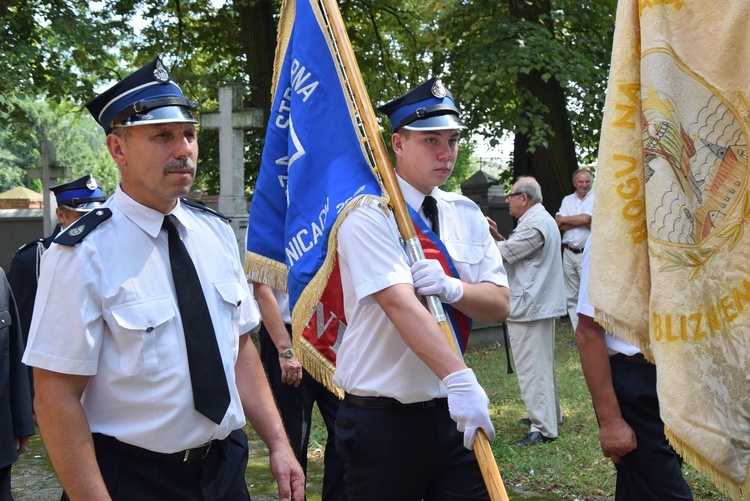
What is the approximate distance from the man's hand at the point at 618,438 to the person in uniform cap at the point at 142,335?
1339mm

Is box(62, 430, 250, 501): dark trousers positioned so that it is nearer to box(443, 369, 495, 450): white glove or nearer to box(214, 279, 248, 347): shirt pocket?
box(214, 279, 248, 347): shirt pocket

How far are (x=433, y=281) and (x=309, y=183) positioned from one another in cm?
89

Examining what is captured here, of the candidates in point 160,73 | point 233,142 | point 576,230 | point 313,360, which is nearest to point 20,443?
point 313,360

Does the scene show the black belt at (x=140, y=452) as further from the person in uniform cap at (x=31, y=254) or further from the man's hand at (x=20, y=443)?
the person in uniform cap at (x=31, y=254)

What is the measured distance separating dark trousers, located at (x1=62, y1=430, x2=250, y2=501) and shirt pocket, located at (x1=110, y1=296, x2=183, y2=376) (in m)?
0.31

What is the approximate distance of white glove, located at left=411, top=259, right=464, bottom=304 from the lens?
11.5 feet

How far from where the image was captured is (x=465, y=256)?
3.96 m

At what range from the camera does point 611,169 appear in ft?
8.71

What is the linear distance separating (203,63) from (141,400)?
17.0 metres

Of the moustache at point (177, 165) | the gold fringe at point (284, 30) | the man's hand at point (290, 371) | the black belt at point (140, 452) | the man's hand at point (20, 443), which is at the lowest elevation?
the man's hand at point (20, 443)

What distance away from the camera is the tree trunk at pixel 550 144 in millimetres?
15633

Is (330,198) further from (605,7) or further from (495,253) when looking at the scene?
(605,7)

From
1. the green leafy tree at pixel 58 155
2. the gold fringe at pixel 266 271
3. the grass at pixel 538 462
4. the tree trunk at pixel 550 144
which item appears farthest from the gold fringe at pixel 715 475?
the green leafy tree at pixel 58 155

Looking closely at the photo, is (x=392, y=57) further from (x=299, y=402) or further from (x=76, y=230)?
(x=76, y=230)
